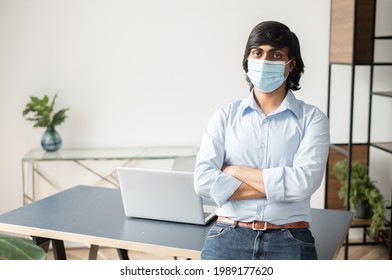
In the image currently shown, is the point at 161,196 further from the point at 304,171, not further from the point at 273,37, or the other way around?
the point at 273,37

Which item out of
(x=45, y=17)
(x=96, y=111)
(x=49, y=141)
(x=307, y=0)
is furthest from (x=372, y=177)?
(x=45, y=17)

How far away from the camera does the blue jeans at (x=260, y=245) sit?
1646mm

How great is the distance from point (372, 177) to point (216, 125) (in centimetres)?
219

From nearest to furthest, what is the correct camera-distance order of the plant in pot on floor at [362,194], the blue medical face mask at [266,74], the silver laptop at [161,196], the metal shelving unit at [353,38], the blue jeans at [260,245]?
the blue jeans at [260,245] < the blue medical face mask at [266,74] < the silver laptop at [161,196] < the metal shelving unit at [353,38] < the plant in pot on floor at [362,194]

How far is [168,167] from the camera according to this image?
3602mm

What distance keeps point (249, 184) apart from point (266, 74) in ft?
1.10

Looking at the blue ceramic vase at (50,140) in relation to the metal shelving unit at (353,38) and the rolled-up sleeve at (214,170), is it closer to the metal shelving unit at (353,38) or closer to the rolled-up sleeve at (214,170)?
the metal shelving unit at (353,38)

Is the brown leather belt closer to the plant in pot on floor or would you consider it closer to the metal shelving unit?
the metal shelving unit

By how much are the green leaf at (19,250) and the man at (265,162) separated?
0.86m

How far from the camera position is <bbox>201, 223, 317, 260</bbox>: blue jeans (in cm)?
165

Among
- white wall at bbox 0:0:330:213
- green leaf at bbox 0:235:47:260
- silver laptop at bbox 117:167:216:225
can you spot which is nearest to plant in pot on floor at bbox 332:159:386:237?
white wall at bbox 0:0:330:213

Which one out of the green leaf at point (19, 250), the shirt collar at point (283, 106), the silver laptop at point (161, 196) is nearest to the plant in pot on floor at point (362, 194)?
the silver laptop at point (161, 196)
